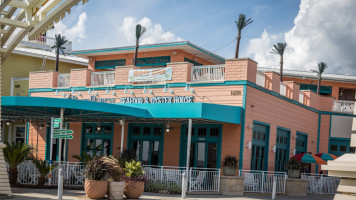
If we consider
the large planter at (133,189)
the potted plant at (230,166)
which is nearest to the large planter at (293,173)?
the potted plant at (230,166)

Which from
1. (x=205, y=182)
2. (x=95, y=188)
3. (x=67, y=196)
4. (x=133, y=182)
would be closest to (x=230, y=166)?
(x=205, y=182)

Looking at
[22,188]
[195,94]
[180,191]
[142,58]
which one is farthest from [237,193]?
[142,58]

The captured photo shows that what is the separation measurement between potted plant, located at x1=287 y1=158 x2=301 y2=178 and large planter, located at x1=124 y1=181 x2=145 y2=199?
884cm

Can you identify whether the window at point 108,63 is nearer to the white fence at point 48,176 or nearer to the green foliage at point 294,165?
the white fence at point 48,176

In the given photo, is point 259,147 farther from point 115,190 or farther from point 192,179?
point 115,190

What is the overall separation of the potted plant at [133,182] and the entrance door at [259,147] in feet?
22.5

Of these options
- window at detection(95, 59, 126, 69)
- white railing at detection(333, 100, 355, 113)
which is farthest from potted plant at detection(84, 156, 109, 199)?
white railing at detection(333, 100, 355, 113)

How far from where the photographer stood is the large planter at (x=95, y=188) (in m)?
14.0

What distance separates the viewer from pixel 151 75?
21922mm

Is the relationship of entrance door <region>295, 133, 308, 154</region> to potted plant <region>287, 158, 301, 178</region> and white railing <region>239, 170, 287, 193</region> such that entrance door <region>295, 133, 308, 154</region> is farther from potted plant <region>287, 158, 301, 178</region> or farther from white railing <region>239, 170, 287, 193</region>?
white railing <region>239, 170, 287, 193</region>

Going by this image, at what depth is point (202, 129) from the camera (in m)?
20.6

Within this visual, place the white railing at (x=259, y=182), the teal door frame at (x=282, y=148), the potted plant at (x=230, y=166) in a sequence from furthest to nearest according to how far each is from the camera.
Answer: the teal door frame at (x=282, y=148) < the white railing at (x=259, y=182) < the potted plant at (x=230, y=166)

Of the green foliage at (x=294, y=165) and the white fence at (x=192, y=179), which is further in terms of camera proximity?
the green foliage at (x=294, y=165)

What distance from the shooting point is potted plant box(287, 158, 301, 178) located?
2102 cm
